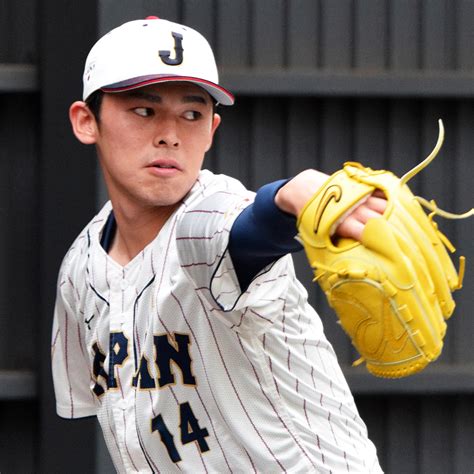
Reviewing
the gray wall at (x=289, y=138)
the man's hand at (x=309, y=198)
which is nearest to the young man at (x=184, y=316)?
the man's hand at (x=309, y=198)

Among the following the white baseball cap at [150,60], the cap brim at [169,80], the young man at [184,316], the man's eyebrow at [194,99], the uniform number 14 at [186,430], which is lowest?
the uniform number 14 at [186,430]

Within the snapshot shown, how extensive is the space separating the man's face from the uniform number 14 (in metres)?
0.49

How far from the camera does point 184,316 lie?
9.27 feet

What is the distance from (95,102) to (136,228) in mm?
337

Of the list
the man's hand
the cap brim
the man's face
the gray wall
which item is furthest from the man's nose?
the gray wall

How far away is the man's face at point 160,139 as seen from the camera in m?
2.94

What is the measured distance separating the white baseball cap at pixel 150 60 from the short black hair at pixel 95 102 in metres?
0.02

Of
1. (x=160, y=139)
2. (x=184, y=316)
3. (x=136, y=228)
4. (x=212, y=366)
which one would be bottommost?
(x=212, y=366)

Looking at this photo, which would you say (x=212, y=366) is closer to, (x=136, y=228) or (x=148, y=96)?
(x=136, y=228)

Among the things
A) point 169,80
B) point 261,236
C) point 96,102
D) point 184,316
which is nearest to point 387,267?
point 261,236

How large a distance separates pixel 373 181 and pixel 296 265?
2772 millimetres

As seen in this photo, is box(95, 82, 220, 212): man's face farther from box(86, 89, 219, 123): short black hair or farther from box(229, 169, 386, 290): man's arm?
box(229, 169, 386, 290): man's arm

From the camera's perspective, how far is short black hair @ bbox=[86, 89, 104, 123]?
313 cm

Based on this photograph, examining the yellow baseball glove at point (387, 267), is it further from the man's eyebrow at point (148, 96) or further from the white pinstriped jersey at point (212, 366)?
the man's eyebrow at point (148, 96)
